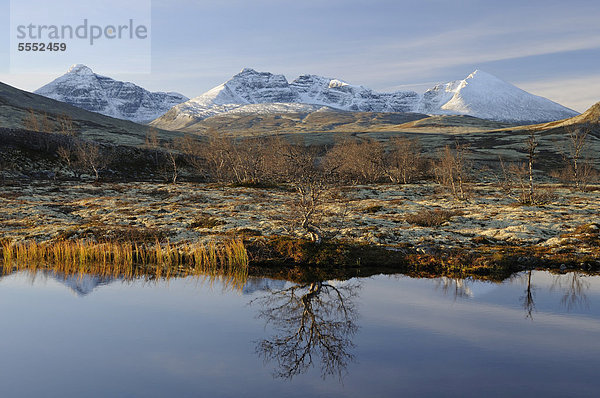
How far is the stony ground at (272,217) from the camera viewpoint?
3316 centimetres

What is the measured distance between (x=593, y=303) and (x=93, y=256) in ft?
91.6

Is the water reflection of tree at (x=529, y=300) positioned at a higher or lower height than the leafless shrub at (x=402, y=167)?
lower

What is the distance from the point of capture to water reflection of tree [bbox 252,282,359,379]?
15219 millimetres

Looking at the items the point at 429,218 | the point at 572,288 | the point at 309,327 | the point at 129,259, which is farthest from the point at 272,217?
the point at 572,288

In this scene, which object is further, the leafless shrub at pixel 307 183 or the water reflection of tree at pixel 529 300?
the leafless shrub at pixel 307 183

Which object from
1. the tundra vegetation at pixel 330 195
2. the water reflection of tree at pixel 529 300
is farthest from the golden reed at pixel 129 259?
the water reflection of tree at pixel 529 300

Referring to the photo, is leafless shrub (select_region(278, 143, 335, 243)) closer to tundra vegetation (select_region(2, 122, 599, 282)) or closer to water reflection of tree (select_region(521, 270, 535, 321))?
tundra vegetation (select_region(2, 122, 599, 282))

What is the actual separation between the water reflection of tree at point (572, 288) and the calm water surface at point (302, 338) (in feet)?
0.33

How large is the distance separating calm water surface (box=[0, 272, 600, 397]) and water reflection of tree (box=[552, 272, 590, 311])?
0.10 m

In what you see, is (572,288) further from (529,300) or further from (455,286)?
(455,286)

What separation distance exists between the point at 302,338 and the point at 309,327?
1.19 m

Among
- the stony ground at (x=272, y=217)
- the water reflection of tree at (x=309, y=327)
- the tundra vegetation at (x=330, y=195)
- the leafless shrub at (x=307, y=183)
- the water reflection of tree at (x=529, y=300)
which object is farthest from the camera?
the stony ground at (x=272, y=217)

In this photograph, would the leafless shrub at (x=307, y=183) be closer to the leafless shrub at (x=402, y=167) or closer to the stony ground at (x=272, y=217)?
the stony ground at (x=272, y=217)

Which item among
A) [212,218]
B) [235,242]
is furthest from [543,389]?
[212,218]
